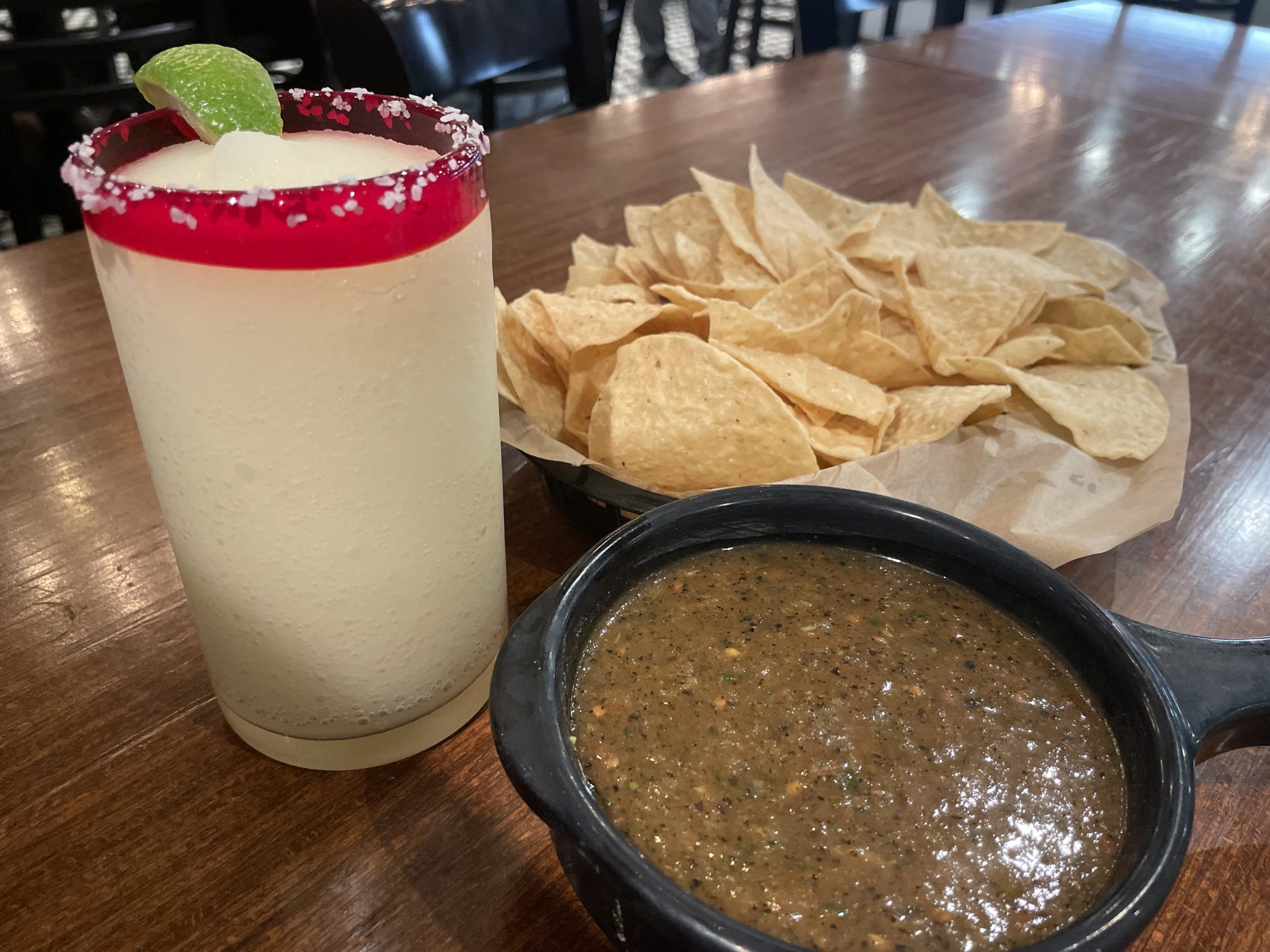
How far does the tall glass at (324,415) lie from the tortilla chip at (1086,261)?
1006 millimetres

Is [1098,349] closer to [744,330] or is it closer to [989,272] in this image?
[989,272]

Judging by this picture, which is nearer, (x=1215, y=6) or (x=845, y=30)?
(x=845, y=30)

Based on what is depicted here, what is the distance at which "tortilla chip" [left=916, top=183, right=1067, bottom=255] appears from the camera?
1384 mm

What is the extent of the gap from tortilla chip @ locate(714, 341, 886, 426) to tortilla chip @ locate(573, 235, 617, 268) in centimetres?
→ 32

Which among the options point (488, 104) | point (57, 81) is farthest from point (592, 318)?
point (57, 81)

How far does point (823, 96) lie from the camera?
2105mm

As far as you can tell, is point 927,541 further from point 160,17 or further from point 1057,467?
point 160,17

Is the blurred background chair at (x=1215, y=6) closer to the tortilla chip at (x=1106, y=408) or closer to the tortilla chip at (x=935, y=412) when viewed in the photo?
the tortilla chip at (x=1106, y=408)

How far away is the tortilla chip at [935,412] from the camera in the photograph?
96 centimetres

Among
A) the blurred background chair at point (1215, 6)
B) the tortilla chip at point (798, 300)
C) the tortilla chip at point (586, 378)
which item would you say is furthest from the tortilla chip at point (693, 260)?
the blurred background chair at point (1215, 6)

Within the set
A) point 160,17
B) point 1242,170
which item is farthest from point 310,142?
point 160,17

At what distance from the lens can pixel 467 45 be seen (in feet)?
6.19

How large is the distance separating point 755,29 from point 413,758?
15.1ft

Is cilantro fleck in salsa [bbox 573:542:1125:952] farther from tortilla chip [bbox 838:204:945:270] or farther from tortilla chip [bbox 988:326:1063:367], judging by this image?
tortilla chip [bbox 838:204:945:270]
